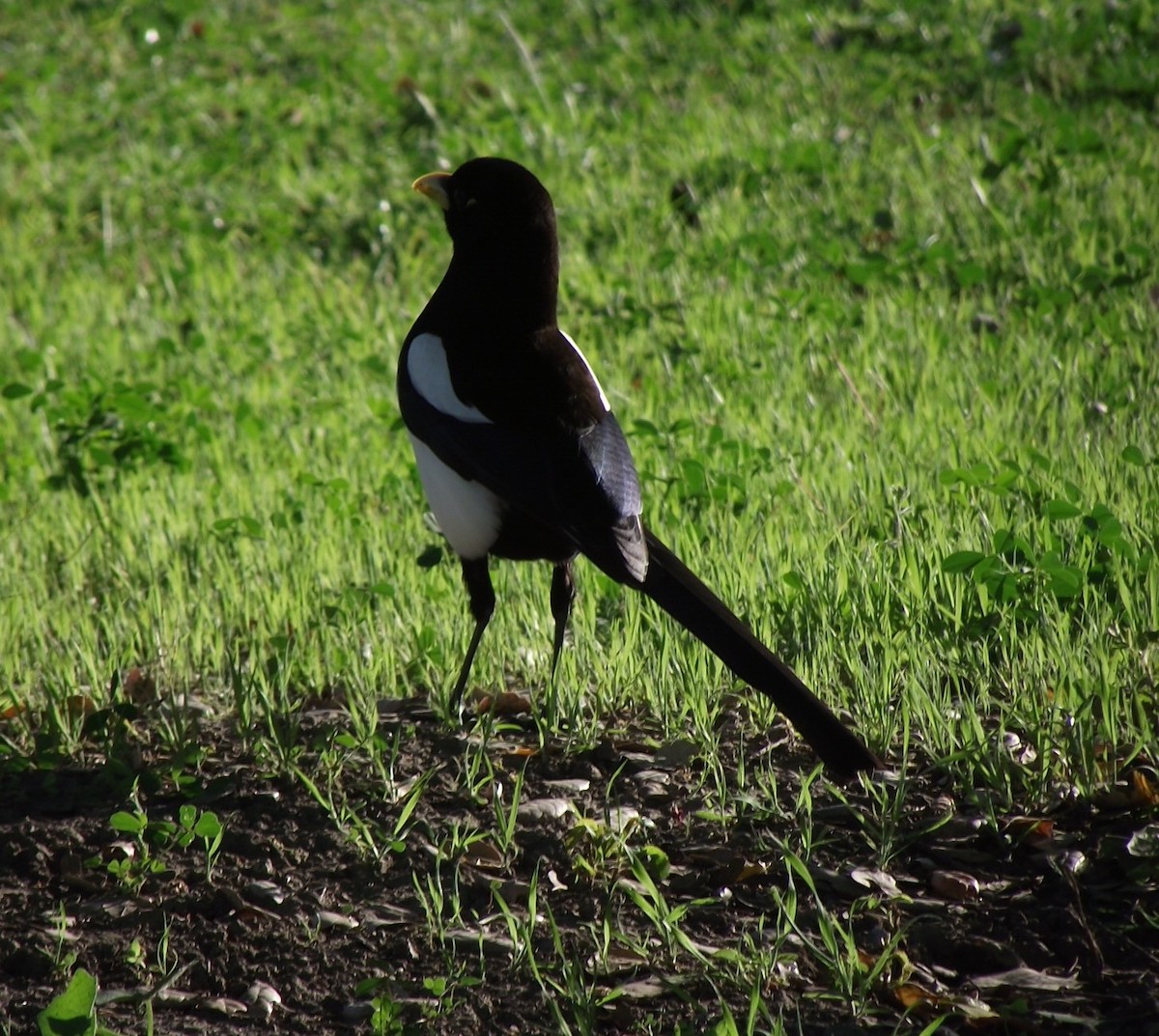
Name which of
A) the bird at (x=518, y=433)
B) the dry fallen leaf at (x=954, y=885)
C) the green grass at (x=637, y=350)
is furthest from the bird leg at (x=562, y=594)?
the dry fallen leaf at (x=954, y=885)

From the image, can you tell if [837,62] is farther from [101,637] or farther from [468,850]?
[468,850]

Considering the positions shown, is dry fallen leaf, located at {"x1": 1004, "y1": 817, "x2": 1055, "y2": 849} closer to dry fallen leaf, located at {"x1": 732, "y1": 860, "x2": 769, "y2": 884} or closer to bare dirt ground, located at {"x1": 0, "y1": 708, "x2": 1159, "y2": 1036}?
bare dirt ground, located at {"x1": 0, "y1": 708, "x2": 1159, "y2": 1036}

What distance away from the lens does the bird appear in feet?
10.3

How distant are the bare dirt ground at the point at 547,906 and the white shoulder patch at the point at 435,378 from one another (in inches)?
30.9

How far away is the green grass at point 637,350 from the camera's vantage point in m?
3.49

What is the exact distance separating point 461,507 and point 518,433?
280mm

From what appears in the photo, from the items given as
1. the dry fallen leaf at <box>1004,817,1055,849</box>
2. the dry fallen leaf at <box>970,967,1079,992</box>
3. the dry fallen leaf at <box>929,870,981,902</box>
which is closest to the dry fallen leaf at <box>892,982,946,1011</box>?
the dry fallen leaf at <box>970,967,1079,992</box>

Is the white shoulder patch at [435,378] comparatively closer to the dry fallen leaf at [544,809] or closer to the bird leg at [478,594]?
the bird leg at [478,594]

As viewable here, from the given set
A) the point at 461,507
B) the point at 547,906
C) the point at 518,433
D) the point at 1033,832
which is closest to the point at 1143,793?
the point at 1033,832

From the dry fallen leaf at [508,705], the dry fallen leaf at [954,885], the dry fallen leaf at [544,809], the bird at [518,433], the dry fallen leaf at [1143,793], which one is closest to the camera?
the dry fallen leaf at [954,885]

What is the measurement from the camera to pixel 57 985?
2.50m

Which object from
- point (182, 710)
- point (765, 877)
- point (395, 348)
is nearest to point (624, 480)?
point (765, 877)

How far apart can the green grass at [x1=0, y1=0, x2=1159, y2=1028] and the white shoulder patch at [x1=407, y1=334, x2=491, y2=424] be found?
64 cm

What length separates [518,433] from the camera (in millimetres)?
3354
